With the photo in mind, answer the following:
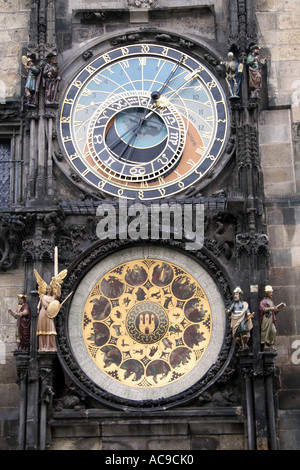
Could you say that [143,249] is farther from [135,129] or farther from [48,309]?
[135,129]

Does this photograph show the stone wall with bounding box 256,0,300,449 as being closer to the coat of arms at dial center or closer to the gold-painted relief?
the gold-painted relief

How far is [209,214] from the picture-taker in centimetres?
1603

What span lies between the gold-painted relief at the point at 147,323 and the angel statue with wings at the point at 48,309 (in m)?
0.57

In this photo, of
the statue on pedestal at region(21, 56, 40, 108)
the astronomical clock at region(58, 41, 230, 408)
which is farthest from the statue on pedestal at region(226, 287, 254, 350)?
the statue on pedestal at region(21, 56, 40, 108)

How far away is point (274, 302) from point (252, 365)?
45.8 inches

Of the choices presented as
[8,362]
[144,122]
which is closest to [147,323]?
[8,362]

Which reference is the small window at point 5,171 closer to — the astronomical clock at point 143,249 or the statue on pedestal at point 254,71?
the astronomical clock at point 143,249

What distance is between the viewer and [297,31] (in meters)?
17.2

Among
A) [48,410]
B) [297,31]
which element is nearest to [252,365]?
[48,410]

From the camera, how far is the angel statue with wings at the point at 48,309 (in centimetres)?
1517

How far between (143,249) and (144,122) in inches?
76.5

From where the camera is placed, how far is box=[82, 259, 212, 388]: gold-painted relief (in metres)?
15.5

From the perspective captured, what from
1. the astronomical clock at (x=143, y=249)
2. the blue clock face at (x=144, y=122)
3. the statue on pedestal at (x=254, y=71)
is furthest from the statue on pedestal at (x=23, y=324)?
the statue on pedestal at (x=254, y=71)

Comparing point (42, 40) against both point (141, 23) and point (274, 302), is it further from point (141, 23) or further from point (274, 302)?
point (274, 302)
